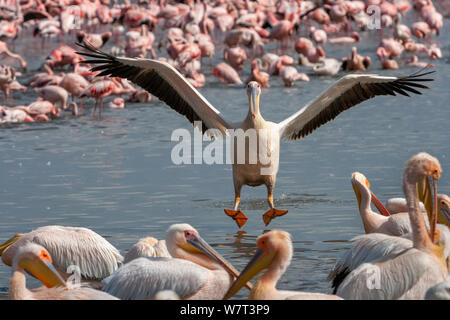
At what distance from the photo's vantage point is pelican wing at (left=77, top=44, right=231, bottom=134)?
26.0 feet

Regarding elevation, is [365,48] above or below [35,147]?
above

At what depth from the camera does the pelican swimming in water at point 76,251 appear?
5.54 metres

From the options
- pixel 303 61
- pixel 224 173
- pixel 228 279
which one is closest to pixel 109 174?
pixel 224 173

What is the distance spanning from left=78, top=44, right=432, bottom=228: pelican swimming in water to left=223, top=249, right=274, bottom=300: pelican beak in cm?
328

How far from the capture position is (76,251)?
555 centimetres

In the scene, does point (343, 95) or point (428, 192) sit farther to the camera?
point (343, 95)

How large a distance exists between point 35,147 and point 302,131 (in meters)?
4.02

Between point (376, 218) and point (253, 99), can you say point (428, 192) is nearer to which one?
point (376, 218)

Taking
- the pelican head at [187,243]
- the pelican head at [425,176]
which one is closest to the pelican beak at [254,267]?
the pelican head at [187,243]

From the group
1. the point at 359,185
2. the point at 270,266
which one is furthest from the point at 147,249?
the point at 359,185

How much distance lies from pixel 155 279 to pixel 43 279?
56cm

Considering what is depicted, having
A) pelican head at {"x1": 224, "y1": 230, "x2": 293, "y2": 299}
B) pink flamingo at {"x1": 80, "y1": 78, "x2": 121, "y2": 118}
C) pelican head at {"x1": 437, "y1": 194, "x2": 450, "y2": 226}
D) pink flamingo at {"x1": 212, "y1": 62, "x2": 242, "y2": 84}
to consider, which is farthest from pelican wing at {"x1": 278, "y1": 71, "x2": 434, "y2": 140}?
pink flamingo at {"x1": 212, "y1": 62, "x2": 242, "y2": 84}
